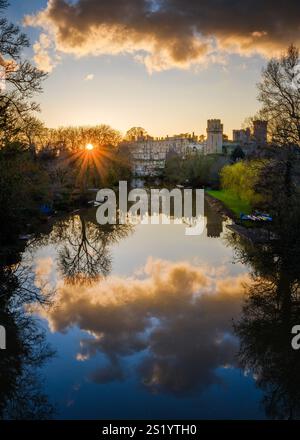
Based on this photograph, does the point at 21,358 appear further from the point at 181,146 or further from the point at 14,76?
the point at 181,146

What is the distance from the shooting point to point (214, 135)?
487ft

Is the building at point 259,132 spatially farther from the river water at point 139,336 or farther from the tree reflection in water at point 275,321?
the river water at point 139,336

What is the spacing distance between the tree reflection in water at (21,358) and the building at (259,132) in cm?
1548

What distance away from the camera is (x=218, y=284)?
1330cm

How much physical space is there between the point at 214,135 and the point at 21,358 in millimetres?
147327

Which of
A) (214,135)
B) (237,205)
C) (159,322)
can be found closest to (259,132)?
(237,205)

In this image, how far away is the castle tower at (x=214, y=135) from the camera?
5565 inches

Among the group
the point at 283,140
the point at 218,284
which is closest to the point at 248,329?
the point at 218,284

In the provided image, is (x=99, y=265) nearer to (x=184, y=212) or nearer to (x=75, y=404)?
(x=75, y=404)

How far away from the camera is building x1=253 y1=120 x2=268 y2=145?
21795mm

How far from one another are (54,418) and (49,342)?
9.61ft

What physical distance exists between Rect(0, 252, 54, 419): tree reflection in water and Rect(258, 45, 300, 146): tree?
14820 mm

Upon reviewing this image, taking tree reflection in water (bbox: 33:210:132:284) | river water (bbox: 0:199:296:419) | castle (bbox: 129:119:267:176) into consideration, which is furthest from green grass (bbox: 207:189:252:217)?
castle (bbox: 129:119:267:176)

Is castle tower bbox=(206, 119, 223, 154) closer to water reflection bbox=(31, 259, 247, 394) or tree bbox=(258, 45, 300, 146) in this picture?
tree bbox=(258, 45, 300, 146)
